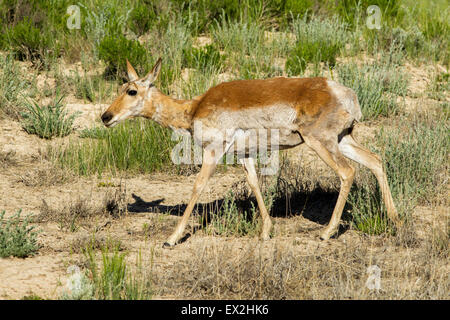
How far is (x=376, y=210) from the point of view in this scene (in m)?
7.28

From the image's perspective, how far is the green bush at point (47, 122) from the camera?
10.2m

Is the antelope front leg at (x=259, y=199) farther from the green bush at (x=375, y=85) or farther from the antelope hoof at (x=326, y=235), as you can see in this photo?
the green bush at (x=375, y=85)

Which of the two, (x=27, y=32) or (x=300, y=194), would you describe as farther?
(x=27, y=32)

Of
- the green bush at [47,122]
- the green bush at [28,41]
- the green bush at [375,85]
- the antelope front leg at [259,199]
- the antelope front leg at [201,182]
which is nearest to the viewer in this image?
the antelope front leg at [201,182]

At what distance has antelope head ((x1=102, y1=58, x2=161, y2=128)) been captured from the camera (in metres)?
7.24

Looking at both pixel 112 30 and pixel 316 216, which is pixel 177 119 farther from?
pixel 112 30

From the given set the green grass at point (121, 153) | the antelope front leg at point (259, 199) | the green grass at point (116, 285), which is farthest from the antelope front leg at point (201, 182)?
the green grass at point (121, 153)

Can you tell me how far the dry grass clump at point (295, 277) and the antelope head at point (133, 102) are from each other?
6.47 feet

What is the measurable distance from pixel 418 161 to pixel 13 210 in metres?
5.34

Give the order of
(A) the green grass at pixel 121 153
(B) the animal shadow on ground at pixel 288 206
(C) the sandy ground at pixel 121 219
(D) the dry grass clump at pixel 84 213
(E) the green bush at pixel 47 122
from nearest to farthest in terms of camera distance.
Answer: (C) the sandy ground at pixel 121 219 → (D) the dry grass clump at pixel 84 213 → (B) the animal shadow on ground at pixel 288 206 → (A) the green grass at pixel 121 153 → (E) the green bush at pixel 47 122

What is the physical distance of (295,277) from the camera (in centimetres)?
570

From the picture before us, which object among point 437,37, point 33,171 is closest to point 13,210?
point 33,171

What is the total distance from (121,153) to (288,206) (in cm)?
278

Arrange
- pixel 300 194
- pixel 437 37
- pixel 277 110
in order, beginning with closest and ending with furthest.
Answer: pixel 277 110
pixel 300 194
pixel 437 37
